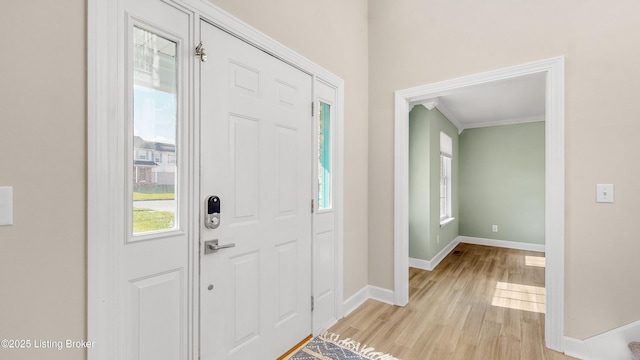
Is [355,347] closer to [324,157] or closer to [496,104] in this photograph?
[324,157]

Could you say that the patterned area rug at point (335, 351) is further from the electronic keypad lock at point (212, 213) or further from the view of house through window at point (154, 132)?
the view of house through window at point (154, 132)

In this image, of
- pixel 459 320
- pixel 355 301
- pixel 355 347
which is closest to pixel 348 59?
pixel 355 301

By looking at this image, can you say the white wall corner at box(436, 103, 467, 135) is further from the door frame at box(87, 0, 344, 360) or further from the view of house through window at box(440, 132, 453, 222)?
the door frame at box(87, 0, 344, 360)

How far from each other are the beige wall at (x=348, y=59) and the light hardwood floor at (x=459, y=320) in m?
0.43

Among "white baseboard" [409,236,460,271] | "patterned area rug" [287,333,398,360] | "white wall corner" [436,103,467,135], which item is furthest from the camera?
"white wall corner" [436,103,467,135]

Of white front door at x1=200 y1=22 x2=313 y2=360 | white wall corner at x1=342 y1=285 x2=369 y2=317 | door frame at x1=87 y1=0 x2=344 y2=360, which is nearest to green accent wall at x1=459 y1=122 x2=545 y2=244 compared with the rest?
white wall corner at x1=342 y1=285 x2=369 y2=317

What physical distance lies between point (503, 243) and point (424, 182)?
8.94ft

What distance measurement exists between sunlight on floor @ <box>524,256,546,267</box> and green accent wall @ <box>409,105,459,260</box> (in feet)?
4.75

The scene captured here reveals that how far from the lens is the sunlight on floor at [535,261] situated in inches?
166

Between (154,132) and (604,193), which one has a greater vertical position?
(154,132)

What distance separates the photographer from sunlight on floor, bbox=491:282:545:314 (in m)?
2.76

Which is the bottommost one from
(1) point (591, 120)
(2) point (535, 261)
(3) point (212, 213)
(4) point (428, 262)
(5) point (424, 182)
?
(2) point (535, 261)

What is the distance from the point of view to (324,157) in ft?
7.76
